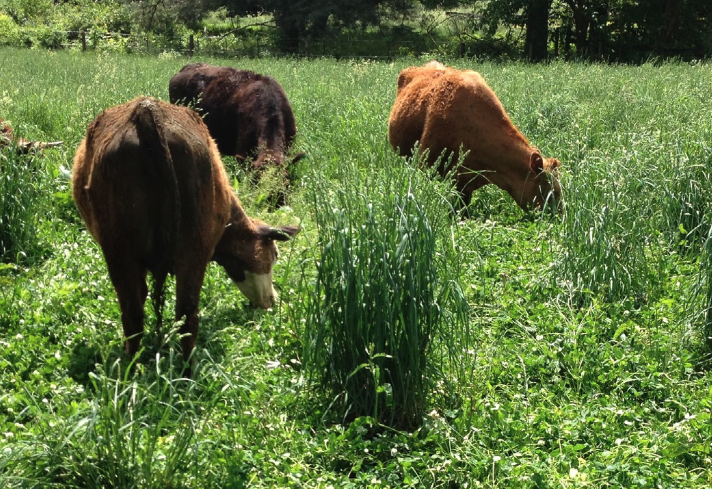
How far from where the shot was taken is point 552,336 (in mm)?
4859

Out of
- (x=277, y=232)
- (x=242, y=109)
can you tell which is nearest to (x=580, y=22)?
(x=242, y=109)

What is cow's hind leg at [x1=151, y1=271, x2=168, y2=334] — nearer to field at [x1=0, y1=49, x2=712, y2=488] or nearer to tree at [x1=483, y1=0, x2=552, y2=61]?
field at [x1=0, y1=49, x2=712, y2=488]

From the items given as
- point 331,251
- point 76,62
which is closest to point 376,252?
point 331,251

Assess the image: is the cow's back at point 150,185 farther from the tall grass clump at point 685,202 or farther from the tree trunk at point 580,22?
the tree trunk at point 580,22

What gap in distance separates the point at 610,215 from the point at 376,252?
94.1 inches

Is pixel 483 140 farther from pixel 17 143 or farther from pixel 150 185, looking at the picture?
pixel 17 143

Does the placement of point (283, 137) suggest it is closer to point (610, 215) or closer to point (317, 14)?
point (610, 215)

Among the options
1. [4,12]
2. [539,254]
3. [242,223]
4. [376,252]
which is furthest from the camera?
[4,12]

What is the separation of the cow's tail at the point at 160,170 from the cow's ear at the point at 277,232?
1.25m

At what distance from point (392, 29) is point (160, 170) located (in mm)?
33851

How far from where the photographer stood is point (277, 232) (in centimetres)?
524

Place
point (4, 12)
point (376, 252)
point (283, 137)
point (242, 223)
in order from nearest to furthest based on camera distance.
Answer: point (376, 252), point (242, 223), point (283, 137), point (4, 12)

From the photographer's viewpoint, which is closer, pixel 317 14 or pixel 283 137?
pixel 283 137

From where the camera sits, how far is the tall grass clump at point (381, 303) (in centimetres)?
378
